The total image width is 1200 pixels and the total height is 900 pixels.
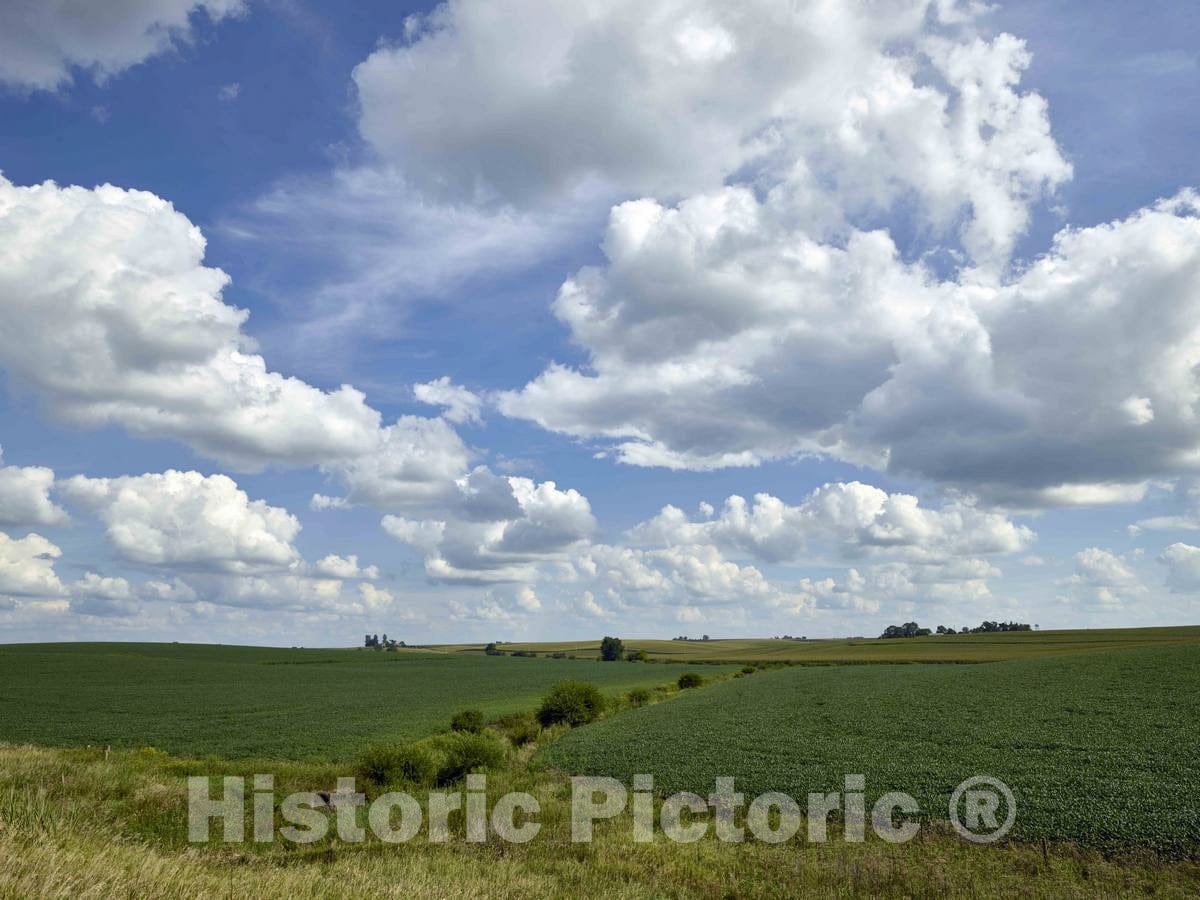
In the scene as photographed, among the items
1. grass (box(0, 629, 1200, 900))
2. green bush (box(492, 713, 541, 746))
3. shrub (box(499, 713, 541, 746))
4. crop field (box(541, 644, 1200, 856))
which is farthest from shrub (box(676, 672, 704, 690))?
shrub (box(499, 713, 541, 746))

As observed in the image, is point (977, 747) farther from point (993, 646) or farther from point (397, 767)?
point (993, 646)

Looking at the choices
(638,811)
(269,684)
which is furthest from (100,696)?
(638,811)

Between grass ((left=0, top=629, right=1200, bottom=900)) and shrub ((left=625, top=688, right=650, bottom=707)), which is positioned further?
shrub ((left=625, top=688, right=650, bottom=707))

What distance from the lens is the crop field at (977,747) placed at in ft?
62.4

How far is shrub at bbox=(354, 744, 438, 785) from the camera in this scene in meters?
26.7

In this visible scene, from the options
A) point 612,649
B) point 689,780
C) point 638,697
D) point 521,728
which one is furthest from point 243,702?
point 612,649

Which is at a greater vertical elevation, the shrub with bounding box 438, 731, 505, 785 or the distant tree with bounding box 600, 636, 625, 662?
the shrub with bounding box 438, 731, 505, 785

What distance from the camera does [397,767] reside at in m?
26.8

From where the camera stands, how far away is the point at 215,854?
1564cm

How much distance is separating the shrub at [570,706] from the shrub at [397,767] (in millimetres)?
21873

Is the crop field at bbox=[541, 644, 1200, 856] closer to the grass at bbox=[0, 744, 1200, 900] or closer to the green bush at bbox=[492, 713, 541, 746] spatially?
the grass at bbox=[0, 744, 1200, 900]

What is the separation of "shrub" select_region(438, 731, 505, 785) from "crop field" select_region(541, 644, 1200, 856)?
3.09 meters

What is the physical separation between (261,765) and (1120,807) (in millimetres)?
30754

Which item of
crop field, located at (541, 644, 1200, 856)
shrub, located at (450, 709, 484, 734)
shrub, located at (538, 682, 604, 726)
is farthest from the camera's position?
shrub, located at (538, 682, 604, 726)
